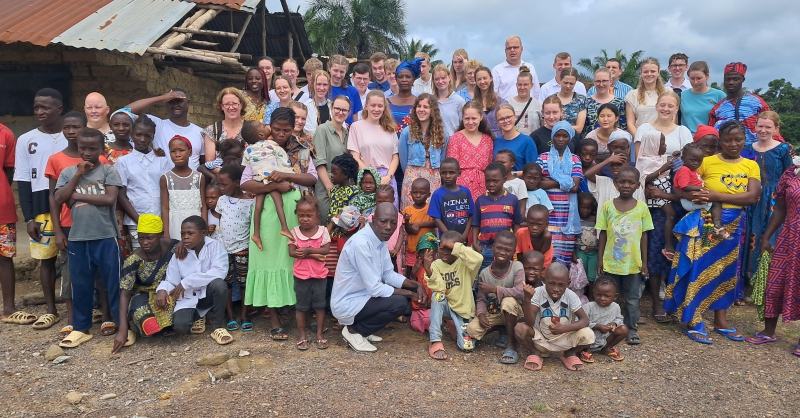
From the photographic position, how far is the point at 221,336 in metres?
4.17

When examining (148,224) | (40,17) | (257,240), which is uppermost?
(40,17)

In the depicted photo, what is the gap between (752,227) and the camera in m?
5.01

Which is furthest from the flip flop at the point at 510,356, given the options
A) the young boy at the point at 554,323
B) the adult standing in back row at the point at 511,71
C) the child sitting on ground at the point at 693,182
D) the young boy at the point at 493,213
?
the adult standing in back row at the point at 511,71

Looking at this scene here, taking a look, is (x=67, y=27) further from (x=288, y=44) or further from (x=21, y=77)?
(x=288, y=44)

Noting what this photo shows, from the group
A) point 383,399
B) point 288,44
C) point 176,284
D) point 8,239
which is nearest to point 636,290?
point 383,399

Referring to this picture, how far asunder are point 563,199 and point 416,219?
1.32 meters

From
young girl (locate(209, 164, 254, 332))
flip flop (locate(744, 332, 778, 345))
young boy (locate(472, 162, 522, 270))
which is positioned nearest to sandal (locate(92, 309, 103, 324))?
young girl (locate(209, 164, 254, 332))

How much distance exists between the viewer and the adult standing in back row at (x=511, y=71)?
6203 millimetres

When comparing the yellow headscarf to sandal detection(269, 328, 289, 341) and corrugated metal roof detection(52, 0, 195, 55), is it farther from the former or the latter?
corrugated metal roof detection(52, 0, 195, 55)

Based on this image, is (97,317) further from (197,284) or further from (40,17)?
(40,17)

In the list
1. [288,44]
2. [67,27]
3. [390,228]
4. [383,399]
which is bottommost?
[383,399]

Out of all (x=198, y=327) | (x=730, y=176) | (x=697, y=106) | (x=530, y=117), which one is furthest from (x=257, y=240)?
(x=697, y=106)

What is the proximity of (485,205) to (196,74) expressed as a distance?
5.98 metres

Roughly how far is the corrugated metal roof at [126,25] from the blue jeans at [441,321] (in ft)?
13.8
